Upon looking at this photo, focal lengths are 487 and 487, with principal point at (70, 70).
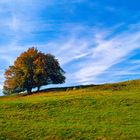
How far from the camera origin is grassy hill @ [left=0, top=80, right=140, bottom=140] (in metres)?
35.1

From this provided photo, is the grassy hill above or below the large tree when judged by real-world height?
below

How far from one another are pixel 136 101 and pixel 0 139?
59.5 ft

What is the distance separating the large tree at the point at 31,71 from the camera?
83000 mm

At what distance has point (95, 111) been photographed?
4462 centimetres

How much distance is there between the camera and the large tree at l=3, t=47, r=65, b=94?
83.0m

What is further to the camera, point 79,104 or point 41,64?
point 41,64

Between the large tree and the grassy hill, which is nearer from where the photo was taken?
the grassy hill

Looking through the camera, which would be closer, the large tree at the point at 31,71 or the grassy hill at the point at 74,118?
the grassy hill at the point at 74,118

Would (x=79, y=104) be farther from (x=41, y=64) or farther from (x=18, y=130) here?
(x=41, y=64)

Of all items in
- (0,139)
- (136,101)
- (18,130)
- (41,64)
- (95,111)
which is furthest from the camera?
(41,64)

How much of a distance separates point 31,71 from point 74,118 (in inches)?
1671

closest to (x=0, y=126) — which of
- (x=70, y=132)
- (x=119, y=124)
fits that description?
(x=70, y=132)

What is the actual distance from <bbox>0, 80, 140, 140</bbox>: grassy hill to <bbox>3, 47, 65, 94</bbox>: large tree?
1152 inches

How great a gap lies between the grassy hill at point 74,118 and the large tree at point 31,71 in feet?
96.0
